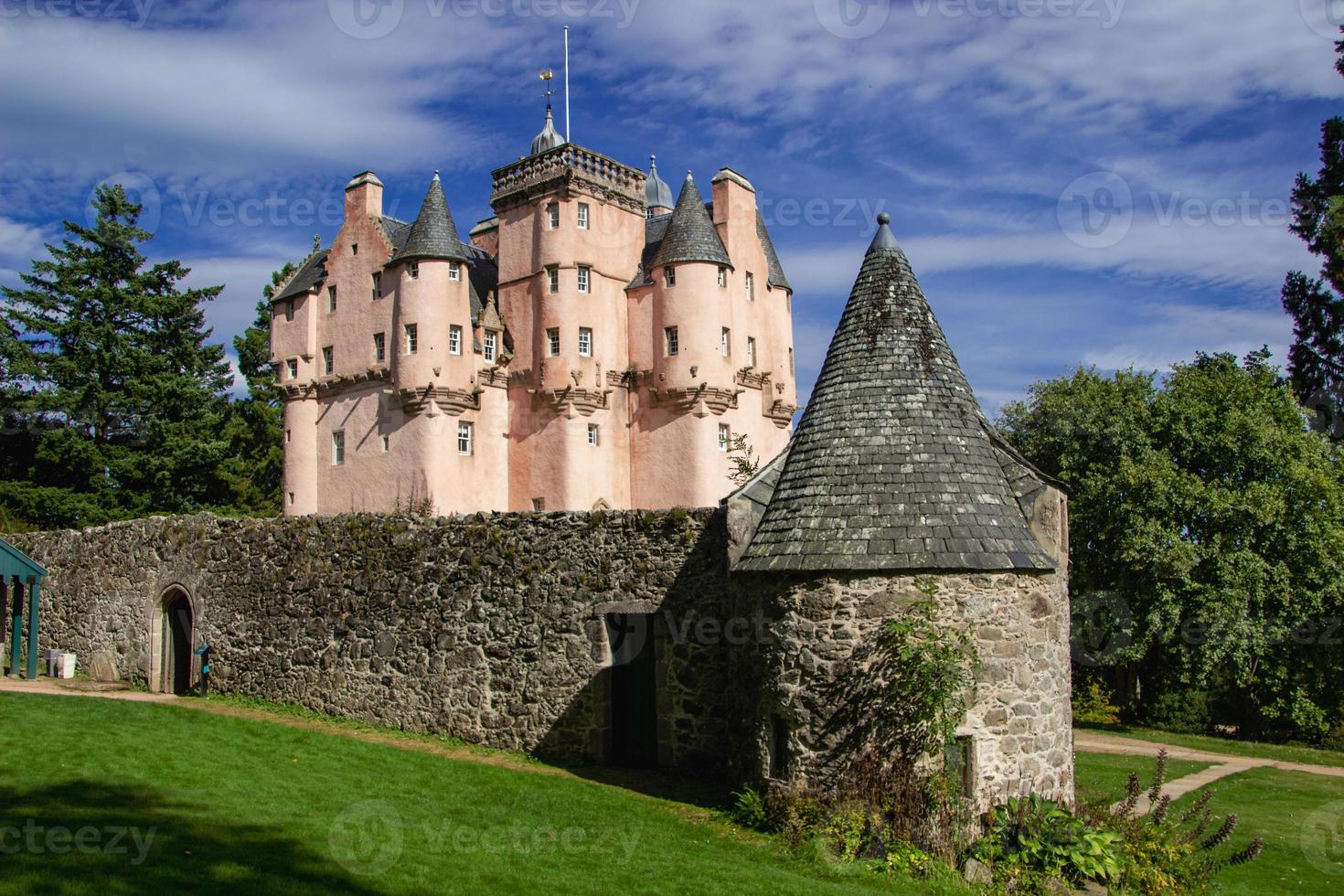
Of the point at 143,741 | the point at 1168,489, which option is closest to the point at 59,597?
the point at 143,741

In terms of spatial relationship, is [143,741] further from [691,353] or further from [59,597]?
[691,353]

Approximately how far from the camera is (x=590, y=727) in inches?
611

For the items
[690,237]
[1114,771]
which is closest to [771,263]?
[690,237]

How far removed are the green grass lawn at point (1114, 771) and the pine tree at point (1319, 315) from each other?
16.2 m

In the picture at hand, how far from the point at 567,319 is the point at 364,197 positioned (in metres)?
8.70

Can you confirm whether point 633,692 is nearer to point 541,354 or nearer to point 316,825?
point 316,825

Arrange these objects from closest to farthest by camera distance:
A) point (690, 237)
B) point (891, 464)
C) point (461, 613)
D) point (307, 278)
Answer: point (891, 464) → point (461, 613) → point (690, 237) → point (307, 278)

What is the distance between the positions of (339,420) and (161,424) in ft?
35.0

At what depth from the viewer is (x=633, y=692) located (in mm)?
15711

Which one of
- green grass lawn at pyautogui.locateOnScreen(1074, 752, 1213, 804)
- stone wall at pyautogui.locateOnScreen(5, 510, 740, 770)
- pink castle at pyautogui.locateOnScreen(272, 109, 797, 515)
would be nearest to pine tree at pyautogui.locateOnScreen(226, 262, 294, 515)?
pink castle at pyautogui.locateOnScreen(272, 109, 797, 515)

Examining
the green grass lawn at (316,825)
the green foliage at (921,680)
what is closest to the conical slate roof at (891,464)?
the green foliage at (921,680)

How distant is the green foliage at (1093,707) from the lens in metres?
29.2

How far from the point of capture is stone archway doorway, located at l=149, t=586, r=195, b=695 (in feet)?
73.1

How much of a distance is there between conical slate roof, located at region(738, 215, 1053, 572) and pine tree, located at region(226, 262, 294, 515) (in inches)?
1466
